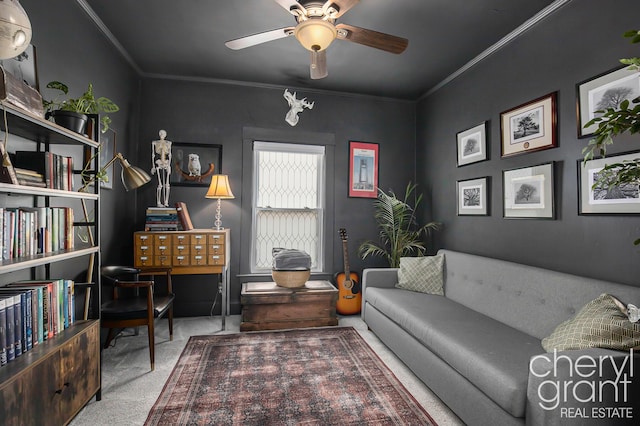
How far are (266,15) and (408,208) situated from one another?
2.84m

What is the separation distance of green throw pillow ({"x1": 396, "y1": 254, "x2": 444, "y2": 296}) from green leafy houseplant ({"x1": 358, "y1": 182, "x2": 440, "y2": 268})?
23.8 inches

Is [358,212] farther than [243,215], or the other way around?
[358,212]

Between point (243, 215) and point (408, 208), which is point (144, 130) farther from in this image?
point (408, 208)

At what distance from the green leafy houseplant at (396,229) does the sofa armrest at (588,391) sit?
8.31 feet

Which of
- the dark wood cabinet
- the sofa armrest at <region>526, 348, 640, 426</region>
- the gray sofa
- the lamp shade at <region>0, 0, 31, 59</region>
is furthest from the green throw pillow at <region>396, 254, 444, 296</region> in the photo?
the lamp shade at <region>0, 0, 31, 59</region>

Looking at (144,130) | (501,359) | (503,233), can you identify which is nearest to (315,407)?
(501,359)

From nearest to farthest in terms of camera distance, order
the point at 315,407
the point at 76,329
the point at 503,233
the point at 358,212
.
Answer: the point at 76,329 → the point at 315,407 → the point at 503,233 → the point at 358,212

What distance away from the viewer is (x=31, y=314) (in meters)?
1.63

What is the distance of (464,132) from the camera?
11.5 feet

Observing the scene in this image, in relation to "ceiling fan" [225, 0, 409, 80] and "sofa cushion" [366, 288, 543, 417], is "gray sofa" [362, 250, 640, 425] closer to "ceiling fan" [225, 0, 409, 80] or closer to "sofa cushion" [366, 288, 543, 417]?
"sofa cushion" [366, 288, 543, 417]

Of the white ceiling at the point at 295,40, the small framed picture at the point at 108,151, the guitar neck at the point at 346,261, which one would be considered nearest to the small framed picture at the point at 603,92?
the white ceiling at the point at 295,40

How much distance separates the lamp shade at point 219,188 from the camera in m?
3.57

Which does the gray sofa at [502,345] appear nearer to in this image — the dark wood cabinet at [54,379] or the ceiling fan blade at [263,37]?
the dark wood cabinet at [54,379]

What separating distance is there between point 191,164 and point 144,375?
7.46 feet
